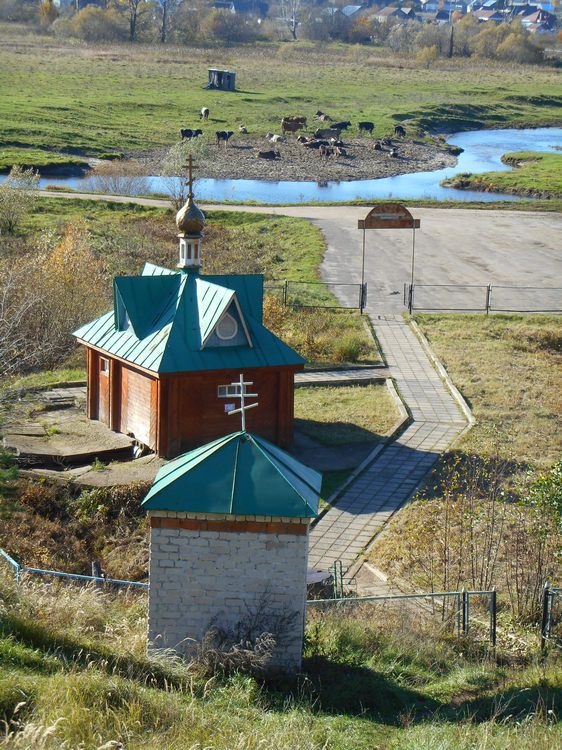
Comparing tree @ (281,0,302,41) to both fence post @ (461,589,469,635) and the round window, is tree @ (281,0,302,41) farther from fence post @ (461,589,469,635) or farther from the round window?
fence post @ (461,589,469,635)

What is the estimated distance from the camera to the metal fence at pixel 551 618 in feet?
36.1

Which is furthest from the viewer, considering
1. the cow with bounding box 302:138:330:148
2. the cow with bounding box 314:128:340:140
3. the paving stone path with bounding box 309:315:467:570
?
the cow with bounding box 314:128:340:140

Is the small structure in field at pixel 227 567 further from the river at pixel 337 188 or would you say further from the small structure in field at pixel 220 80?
the small structure in field at pixel 220 80

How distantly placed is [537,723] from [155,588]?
3229mm

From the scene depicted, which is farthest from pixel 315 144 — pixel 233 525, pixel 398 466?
pixel 233 525

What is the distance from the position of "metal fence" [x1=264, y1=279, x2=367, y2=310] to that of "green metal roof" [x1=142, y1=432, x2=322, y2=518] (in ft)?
54.9

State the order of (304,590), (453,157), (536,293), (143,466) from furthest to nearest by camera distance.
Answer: (453,157)
(536,293)
(143,466)
(304,590)

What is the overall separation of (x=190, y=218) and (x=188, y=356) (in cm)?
207

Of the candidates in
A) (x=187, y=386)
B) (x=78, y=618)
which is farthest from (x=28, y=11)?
(x=78, y=618)

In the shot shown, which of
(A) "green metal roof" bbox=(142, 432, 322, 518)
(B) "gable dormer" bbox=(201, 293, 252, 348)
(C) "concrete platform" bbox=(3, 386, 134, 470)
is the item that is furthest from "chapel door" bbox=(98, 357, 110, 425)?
(A) "green metal roof" bbox=(142, 432, 322, 518)

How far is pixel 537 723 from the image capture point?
26.9ft

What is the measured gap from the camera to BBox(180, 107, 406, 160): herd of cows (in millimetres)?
53906

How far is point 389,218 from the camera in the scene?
2691 cm

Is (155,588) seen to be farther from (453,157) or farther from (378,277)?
(453,157)
